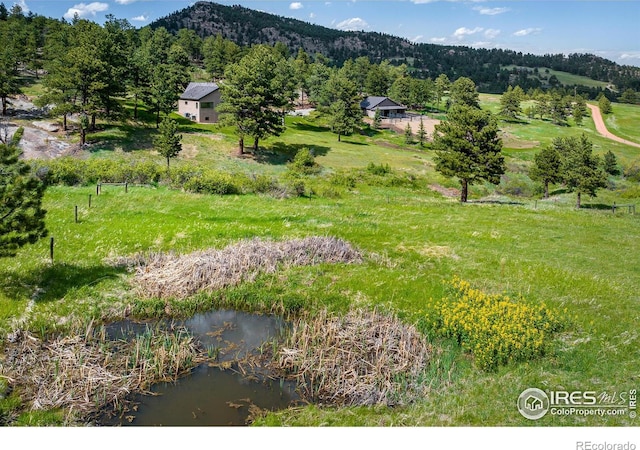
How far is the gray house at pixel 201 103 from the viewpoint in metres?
90.1

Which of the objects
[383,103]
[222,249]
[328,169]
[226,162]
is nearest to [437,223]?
[222,249]

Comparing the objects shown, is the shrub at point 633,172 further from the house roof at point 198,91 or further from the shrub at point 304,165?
the house roof at point 198,91

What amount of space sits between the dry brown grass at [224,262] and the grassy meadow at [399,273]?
739 mm

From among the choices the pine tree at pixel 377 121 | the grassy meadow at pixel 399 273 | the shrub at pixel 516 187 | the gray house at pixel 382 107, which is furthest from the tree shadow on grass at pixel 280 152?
the gray house at pixel 382 107

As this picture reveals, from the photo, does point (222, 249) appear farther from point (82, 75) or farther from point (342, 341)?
point (82, 75)

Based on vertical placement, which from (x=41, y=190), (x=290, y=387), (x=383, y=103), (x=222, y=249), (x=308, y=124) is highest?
(x=383, y=103)

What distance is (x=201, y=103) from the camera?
89.8 metres

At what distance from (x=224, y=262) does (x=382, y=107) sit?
363ft

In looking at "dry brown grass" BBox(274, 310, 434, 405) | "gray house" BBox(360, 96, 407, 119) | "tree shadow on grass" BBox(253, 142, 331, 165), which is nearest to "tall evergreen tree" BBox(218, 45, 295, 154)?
"tree shadow on grass" BBox(253, 142, 331, 165)

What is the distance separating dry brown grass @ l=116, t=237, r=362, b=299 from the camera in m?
22.5

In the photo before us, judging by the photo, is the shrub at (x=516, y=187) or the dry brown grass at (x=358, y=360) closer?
the dry brown grass at (x=358, y=360)

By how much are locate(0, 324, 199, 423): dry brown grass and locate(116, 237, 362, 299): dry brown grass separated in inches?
179

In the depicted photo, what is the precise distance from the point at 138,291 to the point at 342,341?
10953mm

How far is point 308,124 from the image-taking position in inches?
4328
